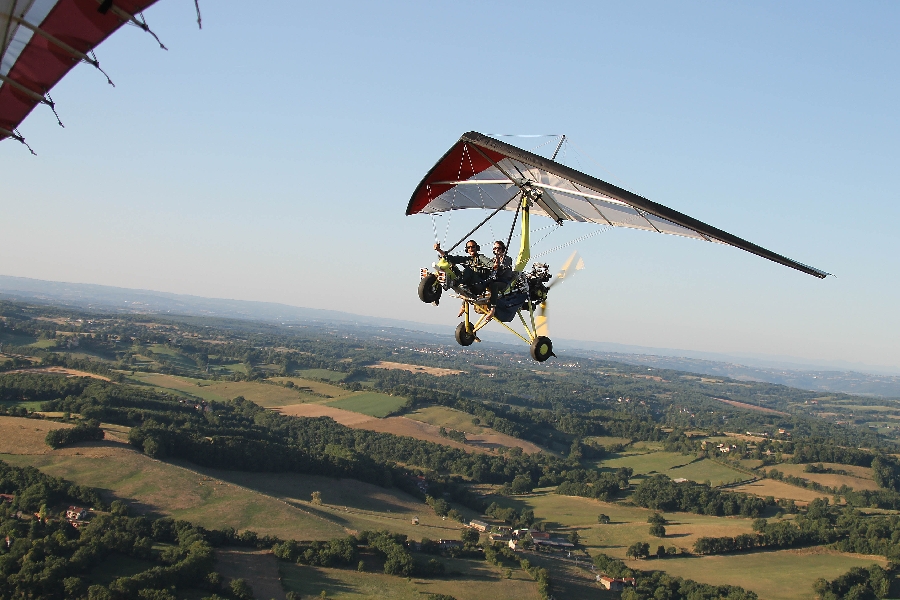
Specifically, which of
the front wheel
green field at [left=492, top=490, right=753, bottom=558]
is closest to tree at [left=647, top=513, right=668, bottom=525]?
green field at [left=492, top=490, right=753, bottom=558]

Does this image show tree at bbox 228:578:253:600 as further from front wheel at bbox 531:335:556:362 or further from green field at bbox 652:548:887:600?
front wheel at bbox 531:335:556:362

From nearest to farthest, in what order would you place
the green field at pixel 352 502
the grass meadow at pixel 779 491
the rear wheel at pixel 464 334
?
the rear wheel at pixel 464 334 → the green field at pixel 352 502 → the grass meadow at pixel 779 491

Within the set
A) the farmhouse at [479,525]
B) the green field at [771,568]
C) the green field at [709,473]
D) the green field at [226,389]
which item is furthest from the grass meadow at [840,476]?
the green field at [226,389]

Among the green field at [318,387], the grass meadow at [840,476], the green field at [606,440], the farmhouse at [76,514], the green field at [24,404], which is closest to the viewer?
the farmhouse at [76,514]

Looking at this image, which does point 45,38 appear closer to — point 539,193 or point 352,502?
point 539,193

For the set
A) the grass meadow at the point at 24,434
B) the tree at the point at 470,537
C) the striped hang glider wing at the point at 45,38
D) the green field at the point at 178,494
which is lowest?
the tree at the point at 470,537

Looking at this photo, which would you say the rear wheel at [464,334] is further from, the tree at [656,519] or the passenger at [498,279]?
the tree at [656,519]
